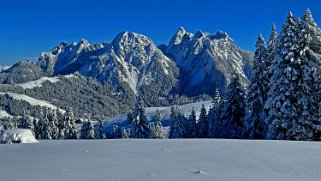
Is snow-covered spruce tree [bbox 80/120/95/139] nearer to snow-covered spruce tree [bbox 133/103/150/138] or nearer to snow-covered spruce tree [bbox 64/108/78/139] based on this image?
snow-covered spruce tree [bbox 64/108/78/139]

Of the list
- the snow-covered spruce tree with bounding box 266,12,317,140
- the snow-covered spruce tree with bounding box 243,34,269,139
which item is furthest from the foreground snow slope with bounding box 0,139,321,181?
the snow-covered spruce tree with bounding box 243,34,269,139

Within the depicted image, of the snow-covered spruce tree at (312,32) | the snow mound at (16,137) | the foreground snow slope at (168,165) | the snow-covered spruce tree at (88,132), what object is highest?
the snow-covered spruce tree at (312,32)

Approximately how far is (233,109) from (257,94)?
6310 mm

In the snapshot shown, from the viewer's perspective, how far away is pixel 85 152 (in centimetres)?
965

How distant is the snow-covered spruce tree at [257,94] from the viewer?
107 ft

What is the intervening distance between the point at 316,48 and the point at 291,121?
24.3 ft

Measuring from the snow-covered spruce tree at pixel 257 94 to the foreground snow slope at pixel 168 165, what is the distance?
77.8ft

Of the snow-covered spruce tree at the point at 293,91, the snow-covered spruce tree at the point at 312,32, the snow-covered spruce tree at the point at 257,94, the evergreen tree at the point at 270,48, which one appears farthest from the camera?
the evergreen tree at the point at 270,48

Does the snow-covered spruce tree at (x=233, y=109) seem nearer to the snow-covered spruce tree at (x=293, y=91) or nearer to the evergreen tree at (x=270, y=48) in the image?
the evergreen tree at (x=270, y=48)

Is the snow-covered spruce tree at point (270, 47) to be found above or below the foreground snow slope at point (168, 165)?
above

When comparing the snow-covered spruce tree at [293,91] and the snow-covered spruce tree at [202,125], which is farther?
the snow-covered spruce tree at [202,125]

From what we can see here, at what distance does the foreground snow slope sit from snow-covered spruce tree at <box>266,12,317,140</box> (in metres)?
17.5

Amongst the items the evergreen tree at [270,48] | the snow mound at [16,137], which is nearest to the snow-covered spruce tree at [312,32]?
the evergreen tree at [270,48]

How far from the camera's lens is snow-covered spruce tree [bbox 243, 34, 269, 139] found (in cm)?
3247
